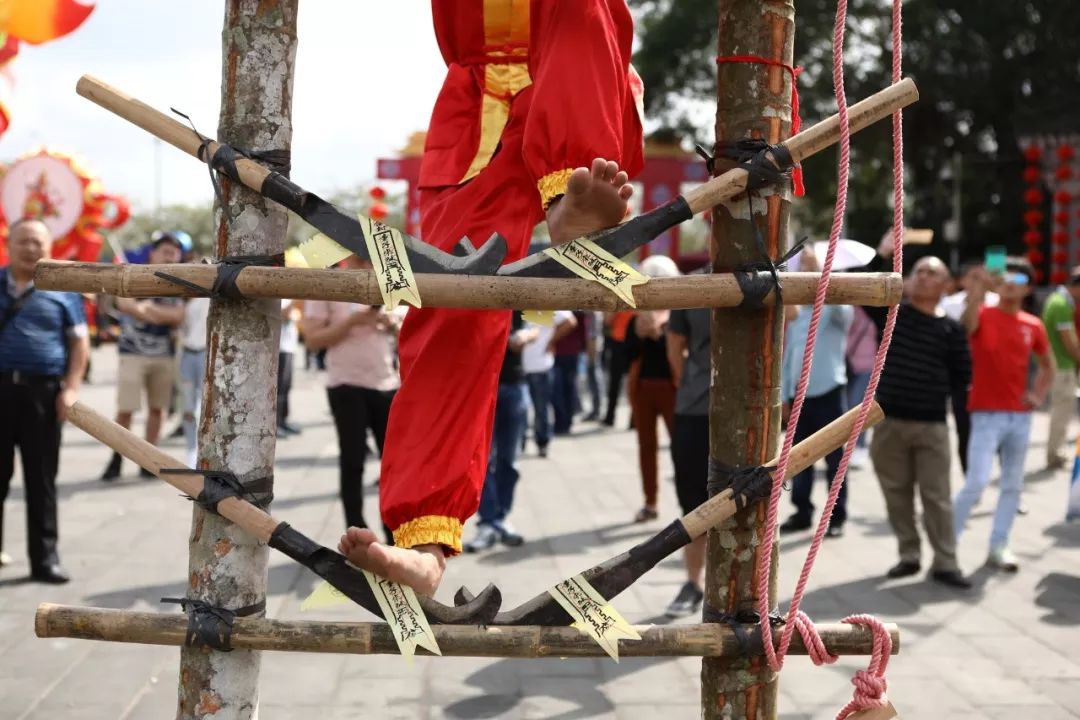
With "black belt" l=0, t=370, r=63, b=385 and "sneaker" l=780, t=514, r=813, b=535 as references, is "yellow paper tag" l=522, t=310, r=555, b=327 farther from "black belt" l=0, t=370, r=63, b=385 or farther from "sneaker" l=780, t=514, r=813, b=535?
"sneaker" l=780, t=514, r=813, b=535

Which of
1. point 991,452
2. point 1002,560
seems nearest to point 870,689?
point 1002,560

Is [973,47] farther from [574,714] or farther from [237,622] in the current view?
[237,622]

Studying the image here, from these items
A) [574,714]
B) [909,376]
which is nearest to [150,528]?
[574,714]

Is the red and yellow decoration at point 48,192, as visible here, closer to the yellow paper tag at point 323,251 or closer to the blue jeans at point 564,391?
the blue jeans at point 564,391

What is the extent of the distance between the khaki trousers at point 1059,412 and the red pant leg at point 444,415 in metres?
9.18

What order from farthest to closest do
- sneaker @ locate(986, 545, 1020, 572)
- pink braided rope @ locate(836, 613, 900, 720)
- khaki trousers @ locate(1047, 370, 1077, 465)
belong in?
khaki trousers @ locate(1047, 370, 1077, 465) < sneaker @ locate(986, 545, 1020, 572) < pink braided rope @ locate(836, 613, 900, 720)

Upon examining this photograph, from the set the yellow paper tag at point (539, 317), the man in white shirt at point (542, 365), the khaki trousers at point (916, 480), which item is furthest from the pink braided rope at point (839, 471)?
the man in white shirt at point (542, 365)

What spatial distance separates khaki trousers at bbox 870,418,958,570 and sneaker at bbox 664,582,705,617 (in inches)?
60.1

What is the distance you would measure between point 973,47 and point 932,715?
25282 millimetres

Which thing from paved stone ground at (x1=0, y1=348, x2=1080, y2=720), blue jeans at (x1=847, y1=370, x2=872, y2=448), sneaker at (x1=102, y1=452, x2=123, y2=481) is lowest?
paved stone ground at (x1=0, y1=348, x2=1080, y2=720)

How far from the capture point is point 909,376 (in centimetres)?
676

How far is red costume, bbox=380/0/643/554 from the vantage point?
2.51 meters

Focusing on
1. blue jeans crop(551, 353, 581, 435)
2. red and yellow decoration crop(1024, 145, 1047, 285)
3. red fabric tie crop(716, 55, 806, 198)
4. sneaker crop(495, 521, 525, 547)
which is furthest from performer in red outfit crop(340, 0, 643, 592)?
red and yellow decoration crop(1024, 145, 1047, 285)

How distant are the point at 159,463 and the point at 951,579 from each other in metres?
5.02
